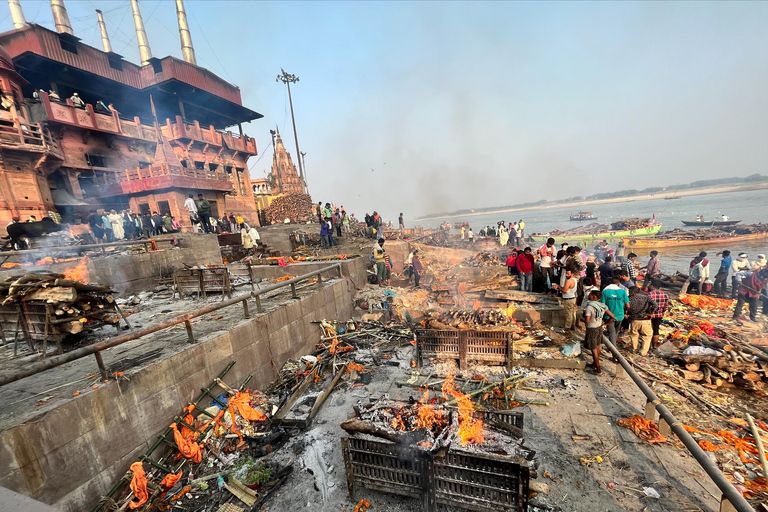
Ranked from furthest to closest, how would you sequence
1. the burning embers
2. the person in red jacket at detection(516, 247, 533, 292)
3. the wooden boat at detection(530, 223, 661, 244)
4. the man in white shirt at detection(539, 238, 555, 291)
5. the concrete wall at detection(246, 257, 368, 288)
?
the wooden boat at detection(530, 223, 661, 244), the concrete wall at detection(246, 257, 368, 288), the person in red jacket at detection(516, 247, 533, 292), the man in white shirt at detection(539, 238, 555, 291), the burning embers

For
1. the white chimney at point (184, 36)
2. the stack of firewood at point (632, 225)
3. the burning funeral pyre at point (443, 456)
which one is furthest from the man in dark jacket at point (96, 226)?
the stack of firewood at point (632, 225)

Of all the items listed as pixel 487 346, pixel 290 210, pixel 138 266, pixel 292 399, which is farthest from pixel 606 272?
pixel 290 210

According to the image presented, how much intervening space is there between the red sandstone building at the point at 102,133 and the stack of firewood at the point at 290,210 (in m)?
2.21

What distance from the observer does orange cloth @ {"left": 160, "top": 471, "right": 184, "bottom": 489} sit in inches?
165

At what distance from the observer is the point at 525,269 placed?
34.1 feet

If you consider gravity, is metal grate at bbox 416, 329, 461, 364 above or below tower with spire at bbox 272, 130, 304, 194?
below

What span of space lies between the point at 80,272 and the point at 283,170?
57.0 metres

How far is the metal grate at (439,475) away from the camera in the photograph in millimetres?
3104

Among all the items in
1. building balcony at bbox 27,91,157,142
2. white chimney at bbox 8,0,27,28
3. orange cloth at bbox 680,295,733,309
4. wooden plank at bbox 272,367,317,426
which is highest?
white chimney at bbox 8,0,27,28

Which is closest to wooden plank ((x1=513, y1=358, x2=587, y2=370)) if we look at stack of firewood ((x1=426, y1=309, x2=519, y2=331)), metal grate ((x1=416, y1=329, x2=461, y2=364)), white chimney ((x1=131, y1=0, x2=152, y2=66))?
metal grate ((x1=416, y1=329, x2=461, y2=364))

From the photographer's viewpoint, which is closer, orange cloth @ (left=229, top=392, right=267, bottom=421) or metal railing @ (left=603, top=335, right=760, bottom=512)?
metal railing @ (left=603, top=335, right=760, bottom=512)

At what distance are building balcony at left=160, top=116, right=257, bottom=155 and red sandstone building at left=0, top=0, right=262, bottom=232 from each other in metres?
0.10

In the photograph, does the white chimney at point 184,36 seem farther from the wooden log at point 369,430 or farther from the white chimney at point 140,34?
the wooden log at point 369,430

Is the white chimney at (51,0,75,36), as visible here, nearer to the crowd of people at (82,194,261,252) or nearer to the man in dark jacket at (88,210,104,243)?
the crowd of people at (82,194,261,252)
